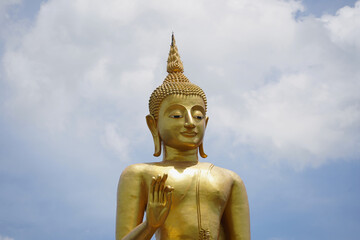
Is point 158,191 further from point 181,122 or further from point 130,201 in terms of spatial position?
point 181,122

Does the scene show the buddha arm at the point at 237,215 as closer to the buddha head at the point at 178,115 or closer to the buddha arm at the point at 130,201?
the buddha head at the point at 178,115

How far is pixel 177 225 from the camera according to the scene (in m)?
8.53

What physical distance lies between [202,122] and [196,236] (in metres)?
1.94

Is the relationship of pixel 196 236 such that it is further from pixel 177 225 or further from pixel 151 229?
pixel 151 229

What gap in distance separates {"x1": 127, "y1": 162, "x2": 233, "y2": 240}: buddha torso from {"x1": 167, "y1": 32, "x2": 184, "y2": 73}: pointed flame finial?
180cm

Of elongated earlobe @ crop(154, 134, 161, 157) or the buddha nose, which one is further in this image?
elongated earlobe @ crop(154, 134, 161, 157)

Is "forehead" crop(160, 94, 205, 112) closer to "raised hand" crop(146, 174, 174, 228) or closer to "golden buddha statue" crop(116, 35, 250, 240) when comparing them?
"golden buddha statue" crop(116, 35, 250, 240)

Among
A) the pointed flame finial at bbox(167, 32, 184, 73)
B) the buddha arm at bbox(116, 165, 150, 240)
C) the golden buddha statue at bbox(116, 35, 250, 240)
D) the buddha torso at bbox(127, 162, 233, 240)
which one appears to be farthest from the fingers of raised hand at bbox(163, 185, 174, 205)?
the pointed flame finial at bbox(167, 32, 184, 73)

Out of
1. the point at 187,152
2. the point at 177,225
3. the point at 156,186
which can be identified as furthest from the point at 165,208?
the point at 187,152

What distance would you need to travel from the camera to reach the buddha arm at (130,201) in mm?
8750

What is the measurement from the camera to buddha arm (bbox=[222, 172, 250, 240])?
29.5 feet

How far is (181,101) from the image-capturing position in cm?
938

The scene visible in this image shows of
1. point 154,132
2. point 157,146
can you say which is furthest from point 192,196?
point 154,132

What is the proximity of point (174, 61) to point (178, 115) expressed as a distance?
137 cm
